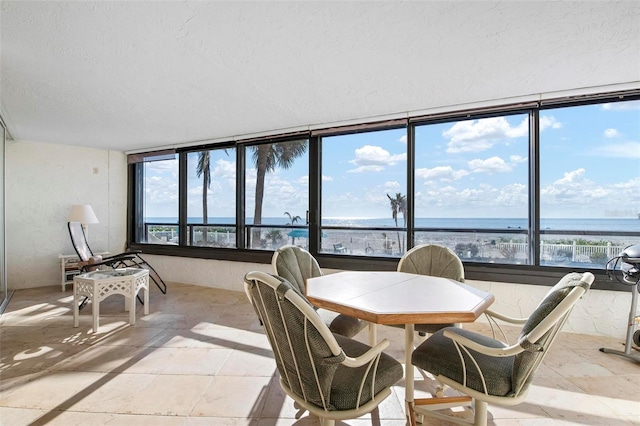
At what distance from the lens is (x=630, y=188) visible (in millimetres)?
3203

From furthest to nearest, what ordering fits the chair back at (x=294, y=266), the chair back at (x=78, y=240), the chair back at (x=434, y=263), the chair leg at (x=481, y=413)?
the chair back at (x=78, y=240) < the chair back at (x=434, y=263) < the chair back at (x=294, y=266) < the chair leg at (x=481, y=413)

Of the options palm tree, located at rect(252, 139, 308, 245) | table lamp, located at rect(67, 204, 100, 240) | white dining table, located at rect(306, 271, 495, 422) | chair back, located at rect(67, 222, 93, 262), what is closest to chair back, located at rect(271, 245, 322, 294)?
white dining table, located at rect(306, 271, 495, 422)

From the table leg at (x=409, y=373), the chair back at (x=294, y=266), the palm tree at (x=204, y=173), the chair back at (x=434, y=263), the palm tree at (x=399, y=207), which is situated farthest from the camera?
the palm tree at (x=204, y=173)

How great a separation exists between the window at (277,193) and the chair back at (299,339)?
126 inches

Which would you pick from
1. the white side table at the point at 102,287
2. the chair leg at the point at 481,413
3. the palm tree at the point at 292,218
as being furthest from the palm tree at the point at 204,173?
the chair leg at the point at 481,413

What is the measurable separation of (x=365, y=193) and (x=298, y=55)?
101 inches

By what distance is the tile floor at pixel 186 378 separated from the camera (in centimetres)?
182

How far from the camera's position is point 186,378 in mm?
2236

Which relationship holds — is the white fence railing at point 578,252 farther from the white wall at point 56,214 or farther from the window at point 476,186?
the white wall at point 56,214

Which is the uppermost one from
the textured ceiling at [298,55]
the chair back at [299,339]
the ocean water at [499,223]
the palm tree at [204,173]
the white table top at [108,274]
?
the textured ceiling at [298,55]

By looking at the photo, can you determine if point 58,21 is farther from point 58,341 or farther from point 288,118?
point 58,341

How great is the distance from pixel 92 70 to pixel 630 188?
5.41m

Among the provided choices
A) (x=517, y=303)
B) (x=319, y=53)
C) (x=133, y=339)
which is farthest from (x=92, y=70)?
(x=517, y=303)

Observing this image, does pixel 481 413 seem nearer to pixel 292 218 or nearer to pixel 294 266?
pixel 294 266
